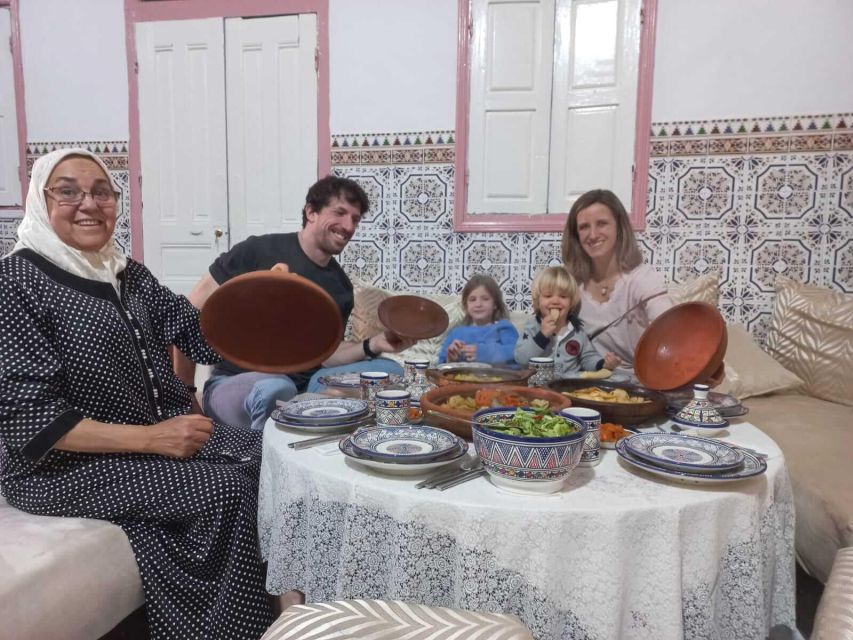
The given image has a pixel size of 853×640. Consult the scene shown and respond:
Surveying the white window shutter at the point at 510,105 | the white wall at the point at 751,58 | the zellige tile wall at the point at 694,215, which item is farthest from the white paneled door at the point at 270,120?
the white wall at the point at 751,58

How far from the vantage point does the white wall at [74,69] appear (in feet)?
13.6

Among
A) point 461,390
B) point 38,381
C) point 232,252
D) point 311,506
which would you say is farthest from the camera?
point 232,252

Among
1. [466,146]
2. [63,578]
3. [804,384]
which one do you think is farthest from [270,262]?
[804,384]

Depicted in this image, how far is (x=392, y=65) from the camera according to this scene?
12.2 feet

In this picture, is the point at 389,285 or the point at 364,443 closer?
the point at 364,443

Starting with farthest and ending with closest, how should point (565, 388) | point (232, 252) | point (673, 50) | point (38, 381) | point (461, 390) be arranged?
point (673, 50), point (232, 252), point (565, 388), point (461, 390), point (38, 381)

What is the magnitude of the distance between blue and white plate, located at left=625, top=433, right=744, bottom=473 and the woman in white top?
41.6 inches

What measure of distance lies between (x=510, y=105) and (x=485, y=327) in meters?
1.44

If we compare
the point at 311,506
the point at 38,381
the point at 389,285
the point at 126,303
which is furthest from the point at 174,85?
the point at 311,506

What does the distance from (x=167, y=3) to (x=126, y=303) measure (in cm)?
317

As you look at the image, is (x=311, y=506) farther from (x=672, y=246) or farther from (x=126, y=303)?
(x=672, y=246)

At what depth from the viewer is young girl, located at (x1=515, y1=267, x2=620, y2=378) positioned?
2.09 metres

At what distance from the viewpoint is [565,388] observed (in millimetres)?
1690

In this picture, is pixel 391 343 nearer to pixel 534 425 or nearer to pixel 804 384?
pixel 534 425
